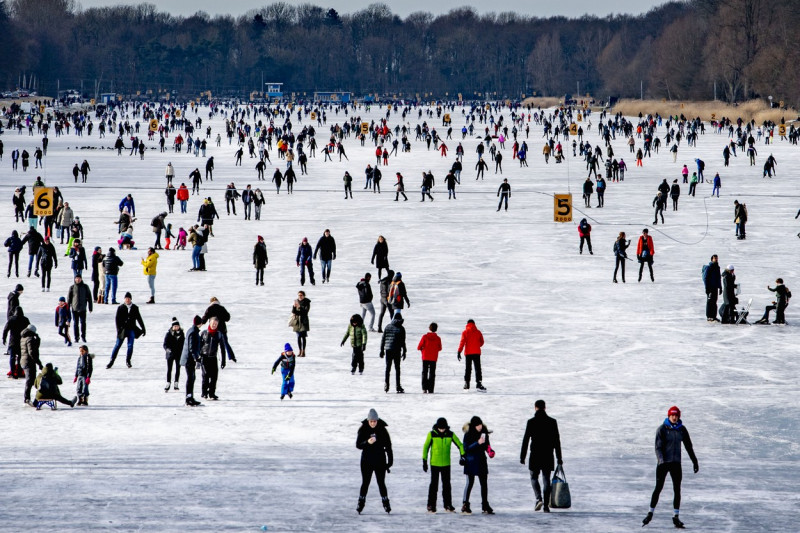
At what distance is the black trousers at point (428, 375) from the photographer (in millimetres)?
13328

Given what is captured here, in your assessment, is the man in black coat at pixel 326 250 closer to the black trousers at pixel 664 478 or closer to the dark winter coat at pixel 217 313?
the dark winter coat at pixel 217 313

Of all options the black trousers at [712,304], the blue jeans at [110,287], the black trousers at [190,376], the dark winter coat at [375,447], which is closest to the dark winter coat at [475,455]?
the dark winter coat at [375,447]

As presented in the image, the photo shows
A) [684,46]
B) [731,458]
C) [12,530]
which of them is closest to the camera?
[12,530]

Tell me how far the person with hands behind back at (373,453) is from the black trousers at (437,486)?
36 cm

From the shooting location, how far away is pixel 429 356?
43.5ft

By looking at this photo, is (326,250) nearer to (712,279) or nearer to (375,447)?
(712,279)

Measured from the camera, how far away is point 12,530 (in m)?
8.84

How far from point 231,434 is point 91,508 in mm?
2487

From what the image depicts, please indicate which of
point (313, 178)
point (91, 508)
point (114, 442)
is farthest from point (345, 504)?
point (313, 178)

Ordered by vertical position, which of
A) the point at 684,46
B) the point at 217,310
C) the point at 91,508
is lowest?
the point at 91,508

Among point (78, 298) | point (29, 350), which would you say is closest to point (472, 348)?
point (29, 350)

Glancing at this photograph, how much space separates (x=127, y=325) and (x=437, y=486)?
6538mm

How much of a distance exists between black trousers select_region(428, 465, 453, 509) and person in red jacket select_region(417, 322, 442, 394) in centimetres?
371

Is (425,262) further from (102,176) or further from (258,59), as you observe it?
(258,59)
